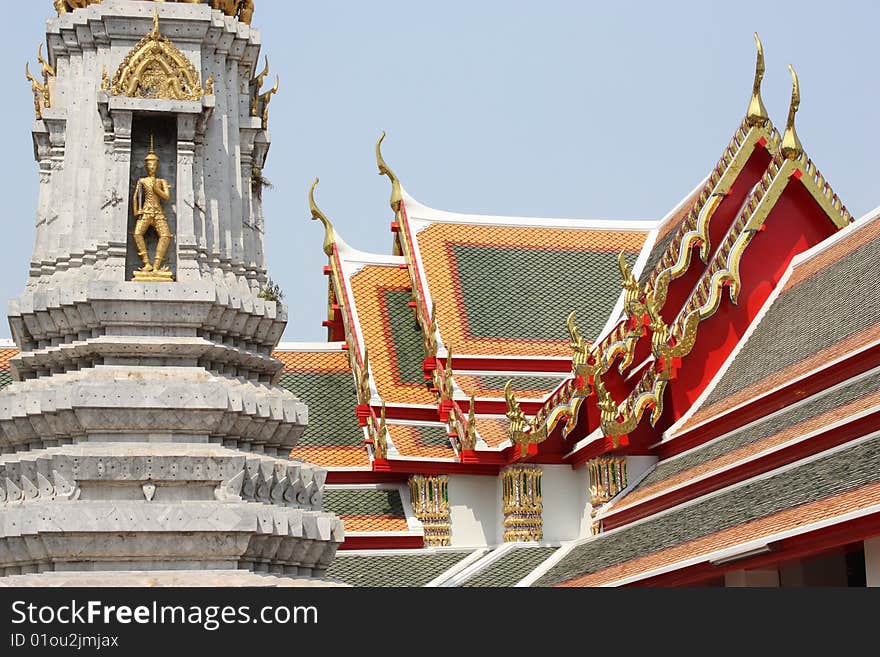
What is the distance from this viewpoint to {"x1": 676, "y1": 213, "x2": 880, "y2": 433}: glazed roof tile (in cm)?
1769

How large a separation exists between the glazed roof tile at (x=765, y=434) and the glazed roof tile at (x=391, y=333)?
162 inches

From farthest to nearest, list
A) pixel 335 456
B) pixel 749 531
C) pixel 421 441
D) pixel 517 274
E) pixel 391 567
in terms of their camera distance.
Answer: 1. pixel 517 274
2. pixel 335 456
3. pixel 421 441
4. pixel 391 567
5. pixel 749 531

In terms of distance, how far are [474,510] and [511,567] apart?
1.57m

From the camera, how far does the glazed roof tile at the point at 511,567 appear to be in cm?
1983

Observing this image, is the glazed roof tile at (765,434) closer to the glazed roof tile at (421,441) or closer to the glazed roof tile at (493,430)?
the glazed roof tile at (493,430)

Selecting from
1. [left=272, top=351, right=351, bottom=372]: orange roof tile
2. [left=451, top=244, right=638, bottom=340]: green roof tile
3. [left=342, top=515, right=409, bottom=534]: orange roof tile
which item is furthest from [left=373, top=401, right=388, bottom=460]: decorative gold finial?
[left=272, top=351, right=351, bottom=372]: orange roof tile

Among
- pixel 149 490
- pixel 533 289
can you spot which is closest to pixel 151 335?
pixel 149 490

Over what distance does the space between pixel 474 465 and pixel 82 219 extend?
7.99 metres

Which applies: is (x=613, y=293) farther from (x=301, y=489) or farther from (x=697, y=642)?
(x=697, y=642)

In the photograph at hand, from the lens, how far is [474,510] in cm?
2173

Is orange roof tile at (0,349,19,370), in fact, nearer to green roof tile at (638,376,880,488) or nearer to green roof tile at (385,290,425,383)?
green roof tile at (385,290,425,383)

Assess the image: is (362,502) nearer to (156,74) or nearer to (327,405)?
(327,405)

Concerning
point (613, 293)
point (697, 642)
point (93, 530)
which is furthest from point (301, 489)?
point (613, 293)

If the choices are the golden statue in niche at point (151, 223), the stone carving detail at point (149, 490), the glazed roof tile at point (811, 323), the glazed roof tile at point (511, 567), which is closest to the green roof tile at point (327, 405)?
the glazed roof tile at point (511, 567)
